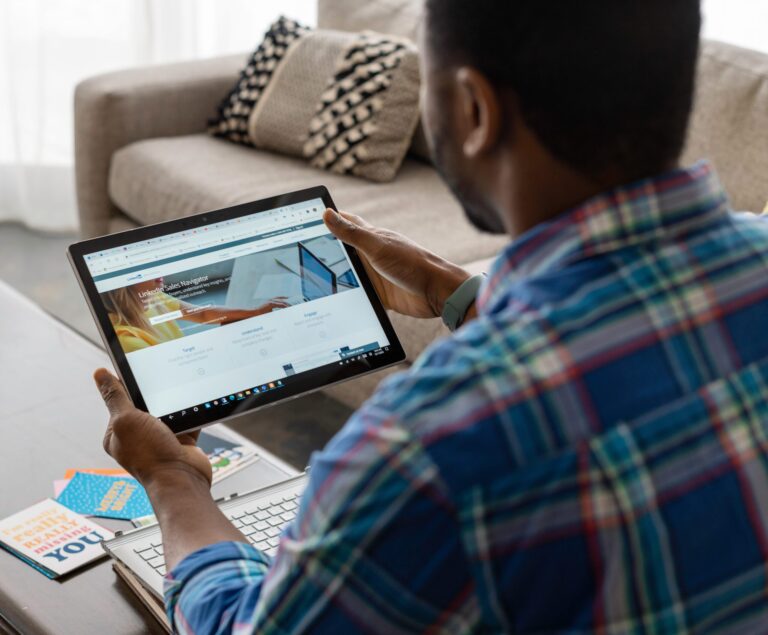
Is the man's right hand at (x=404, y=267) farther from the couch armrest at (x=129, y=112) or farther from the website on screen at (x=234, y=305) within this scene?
the couch armrest at (x=129, y=112)

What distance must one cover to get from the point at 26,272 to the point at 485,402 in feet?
9.01

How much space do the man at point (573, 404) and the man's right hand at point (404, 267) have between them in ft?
1.91

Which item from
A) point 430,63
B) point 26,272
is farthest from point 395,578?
point 26,272

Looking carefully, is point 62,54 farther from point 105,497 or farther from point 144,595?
Result: point 144,595

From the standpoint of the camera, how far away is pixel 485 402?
0.62m

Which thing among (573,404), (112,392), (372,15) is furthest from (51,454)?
(372,15)

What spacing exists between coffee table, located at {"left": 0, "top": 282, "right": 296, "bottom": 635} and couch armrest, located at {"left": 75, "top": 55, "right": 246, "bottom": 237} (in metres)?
0.97

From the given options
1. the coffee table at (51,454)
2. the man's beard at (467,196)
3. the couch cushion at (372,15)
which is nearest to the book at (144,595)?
the coffee table at (51,454)

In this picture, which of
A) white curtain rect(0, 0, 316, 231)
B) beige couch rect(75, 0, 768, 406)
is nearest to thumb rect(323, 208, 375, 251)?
beige couch rect(75, 0, 768, 406)

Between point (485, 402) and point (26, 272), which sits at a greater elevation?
point (485, 402)

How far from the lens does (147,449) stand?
1029 mm

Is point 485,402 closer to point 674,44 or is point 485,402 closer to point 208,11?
point 674,44

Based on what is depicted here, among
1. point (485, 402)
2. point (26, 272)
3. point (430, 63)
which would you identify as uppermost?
point (430, 63)

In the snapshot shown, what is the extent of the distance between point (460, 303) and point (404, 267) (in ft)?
0.31
